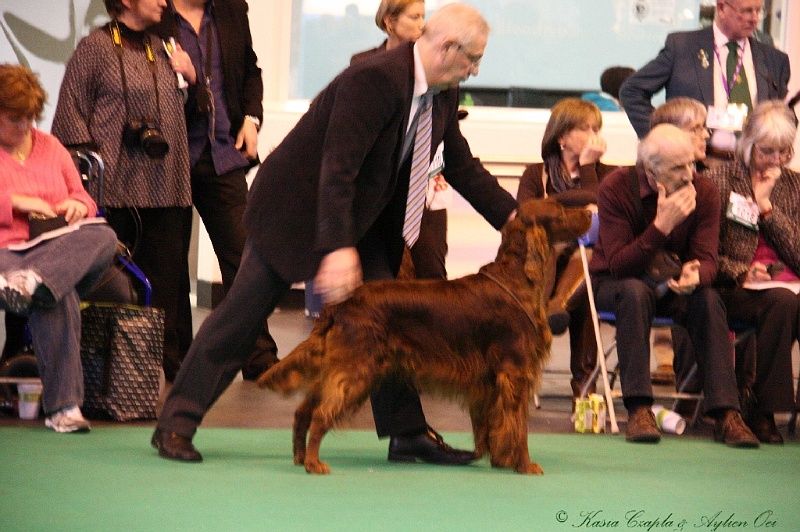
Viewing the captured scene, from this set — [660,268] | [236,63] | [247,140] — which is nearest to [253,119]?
[247,140]

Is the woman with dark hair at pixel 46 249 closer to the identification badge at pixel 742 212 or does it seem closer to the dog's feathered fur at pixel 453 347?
the dog's feathered fur at pixel 453 347

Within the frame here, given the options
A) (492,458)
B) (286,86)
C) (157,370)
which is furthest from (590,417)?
(286,86)

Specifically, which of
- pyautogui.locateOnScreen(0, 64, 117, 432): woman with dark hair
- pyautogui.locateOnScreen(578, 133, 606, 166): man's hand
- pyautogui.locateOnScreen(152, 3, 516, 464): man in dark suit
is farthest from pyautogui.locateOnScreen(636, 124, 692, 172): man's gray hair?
pyautogui.locateOnScreen(0, 64, 117, 432): woman with dark hair

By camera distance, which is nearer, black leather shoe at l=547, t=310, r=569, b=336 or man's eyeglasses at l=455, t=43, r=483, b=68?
man's eyeglasses at l=455, t=43, r=483, b=68

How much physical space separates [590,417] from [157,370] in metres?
1.67

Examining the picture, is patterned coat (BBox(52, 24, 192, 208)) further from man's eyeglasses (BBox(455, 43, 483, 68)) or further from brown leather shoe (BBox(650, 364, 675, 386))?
brown leather shoe (BBox(650, 364, 675, 386))

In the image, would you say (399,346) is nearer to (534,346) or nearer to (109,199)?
(534,346)

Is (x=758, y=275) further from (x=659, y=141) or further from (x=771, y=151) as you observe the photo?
(x=659, y=141)

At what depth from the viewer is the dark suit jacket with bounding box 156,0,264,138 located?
530 centimetres

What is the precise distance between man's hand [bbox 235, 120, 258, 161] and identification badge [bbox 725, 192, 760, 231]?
82.2 inches

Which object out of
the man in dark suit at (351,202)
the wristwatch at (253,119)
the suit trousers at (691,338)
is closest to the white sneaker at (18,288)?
the man in dark suit at (351,202)

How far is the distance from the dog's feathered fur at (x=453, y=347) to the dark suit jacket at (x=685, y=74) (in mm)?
2460

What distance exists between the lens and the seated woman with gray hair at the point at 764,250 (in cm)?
456

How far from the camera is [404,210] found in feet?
11.7
